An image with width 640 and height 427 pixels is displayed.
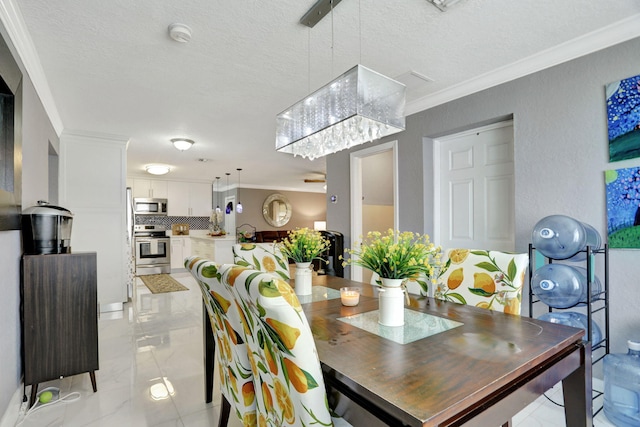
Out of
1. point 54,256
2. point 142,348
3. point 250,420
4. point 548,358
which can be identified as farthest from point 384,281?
point 142,348

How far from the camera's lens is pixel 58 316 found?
2.09 m

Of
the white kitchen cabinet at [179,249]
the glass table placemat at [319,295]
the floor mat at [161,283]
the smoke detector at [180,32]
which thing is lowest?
the floor mat at [161,283]

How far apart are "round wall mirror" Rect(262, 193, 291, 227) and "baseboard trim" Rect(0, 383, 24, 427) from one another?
7.68 m

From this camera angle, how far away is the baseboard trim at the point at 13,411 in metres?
1.75

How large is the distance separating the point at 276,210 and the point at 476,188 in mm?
7317

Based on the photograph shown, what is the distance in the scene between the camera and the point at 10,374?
1.85 metres

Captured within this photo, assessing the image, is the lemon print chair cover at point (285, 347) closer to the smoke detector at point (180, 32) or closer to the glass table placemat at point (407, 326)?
the glass table placemat at point (407, 326)

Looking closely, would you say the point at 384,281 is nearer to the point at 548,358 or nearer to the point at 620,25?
the point at 548,358

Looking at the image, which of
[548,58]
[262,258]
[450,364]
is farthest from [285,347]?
[548,58]

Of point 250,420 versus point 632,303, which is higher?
point 632,303

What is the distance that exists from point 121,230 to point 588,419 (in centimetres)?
492

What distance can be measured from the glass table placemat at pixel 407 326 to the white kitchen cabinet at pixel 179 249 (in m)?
7.43

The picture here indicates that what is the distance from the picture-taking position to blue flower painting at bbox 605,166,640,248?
2035 millimetres

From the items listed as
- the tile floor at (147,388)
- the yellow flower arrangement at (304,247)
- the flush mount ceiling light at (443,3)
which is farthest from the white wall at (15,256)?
the flush mount ceiling light at (443,3)
